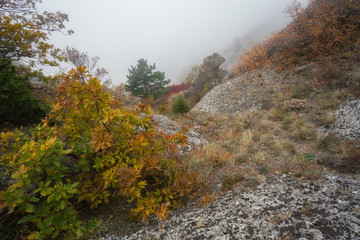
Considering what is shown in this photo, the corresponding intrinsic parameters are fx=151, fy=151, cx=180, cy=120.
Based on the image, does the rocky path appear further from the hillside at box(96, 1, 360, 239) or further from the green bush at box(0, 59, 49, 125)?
the green bush at box(0, 59, 49, 125)

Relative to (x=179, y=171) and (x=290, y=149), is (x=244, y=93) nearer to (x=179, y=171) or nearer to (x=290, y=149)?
(x=290, y=149)

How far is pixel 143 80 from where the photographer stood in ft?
53.3

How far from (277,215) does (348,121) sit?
432 centimetres

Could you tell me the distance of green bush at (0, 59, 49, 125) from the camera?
12.3ft

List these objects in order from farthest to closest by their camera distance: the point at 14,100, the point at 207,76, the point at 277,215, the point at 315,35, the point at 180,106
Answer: the point at 207,76 → the point at 180,106 → the point at 315,35 → the point at 14,100 → the point at 277,215

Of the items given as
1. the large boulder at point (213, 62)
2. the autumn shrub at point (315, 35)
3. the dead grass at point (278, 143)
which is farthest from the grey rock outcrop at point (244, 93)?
the large boulder at point (213, 62)

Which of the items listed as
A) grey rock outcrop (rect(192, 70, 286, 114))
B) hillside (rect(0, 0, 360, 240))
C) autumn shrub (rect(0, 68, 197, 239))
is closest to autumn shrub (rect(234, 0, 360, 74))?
grey rock outcrop (rect(192, 70, 286, 114))

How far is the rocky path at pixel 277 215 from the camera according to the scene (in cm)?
177

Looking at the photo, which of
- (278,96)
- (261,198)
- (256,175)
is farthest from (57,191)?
(278,96)

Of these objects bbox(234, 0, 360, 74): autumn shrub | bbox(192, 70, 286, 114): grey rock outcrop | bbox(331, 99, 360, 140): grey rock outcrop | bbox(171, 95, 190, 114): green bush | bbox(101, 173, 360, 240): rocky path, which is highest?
bbox(234, 0, 360, 74): autumn shrub

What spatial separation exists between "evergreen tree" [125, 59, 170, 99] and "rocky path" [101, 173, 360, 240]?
601 inches

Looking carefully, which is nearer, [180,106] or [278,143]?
[278,143]

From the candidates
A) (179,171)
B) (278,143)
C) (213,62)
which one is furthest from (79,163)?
(213,62)

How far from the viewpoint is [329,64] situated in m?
6.77
